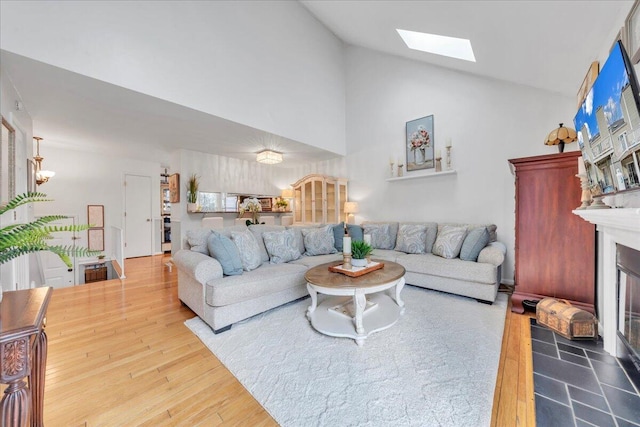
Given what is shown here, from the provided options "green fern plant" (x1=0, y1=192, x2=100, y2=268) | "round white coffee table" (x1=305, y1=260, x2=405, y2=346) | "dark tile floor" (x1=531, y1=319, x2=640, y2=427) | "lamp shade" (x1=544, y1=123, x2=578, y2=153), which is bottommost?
"dark tile floor" (x1=531, y1=319, x2=640, y2=427)

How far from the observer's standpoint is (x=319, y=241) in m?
3.54

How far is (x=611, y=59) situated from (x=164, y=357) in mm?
3253

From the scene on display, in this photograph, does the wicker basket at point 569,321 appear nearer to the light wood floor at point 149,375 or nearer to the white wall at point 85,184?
the light wood floor at point 149,375

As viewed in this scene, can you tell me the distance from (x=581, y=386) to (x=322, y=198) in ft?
13.3

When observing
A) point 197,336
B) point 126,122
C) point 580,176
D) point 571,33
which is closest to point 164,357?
point 197,336

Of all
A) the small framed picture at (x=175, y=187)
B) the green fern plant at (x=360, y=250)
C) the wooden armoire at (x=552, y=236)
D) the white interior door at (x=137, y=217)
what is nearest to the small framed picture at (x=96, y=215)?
the white interior door at (x=137, y=217)

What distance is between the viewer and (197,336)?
7.04 feet

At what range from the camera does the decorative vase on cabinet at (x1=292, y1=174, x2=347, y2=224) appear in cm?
493

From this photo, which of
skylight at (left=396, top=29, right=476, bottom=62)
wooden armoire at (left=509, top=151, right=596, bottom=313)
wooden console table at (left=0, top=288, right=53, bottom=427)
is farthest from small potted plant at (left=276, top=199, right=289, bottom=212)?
wooden console table at (left=0, top=288, right=53, bottom=427)

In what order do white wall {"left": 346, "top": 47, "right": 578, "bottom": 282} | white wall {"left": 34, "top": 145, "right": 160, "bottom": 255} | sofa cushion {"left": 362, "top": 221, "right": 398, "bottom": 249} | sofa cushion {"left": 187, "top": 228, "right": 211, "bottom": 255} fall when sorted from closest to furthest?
sofa cushion {"left": 187, "top": 228, "right": 211, "bottom": 255}
white wall {"left": 346, "top": 47, "right": 578, "bottom": 282}
sofa cushion {"left": 362, "top": 221, "right": 398, "bottom": 249}
white wall {"left": 34, "top": 145, "right": 160, "bottom": 255}

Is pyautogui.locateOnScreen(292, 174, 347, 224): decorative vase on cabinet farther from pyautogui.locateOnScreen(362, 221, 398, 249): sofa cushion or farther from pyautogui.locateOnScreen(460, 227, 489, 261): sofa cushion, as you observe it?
pyautogui.locateOnScreen(460, 227, 489, 261): sofa cushion

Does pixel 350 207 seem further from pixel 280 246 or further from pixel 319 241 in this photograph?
pixel 280 246

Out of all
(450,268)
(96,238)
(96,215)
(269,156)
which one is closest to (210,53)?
(269,156)

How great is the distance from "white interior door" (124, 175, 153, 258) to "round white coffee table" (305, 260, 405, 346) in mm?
5422
